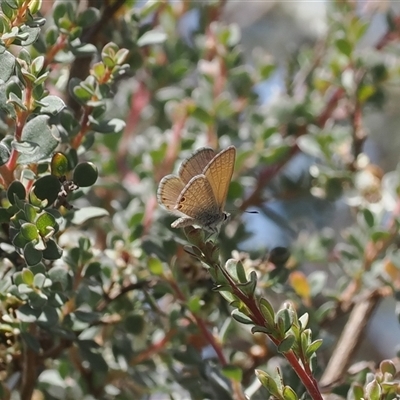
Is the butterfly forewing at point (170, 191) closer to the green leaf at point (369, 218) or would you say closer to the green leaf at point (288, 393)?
the green leaf at point (288, 393)

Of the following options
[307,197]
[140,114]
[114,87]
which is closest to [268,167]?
[307,197]

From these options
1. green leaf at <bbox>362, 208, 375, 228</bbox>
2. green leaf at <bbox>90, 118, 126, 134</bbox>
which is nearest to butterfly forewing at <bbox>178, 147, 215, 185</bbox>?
green leaf at <bbox>90, 118, 126, 134</bbox>

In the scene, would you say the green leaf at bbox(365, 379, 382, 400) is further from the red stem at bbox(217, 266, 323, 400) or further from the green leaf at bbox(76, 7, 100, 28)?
the green leaf at bbox(76, 7, 100, 28)

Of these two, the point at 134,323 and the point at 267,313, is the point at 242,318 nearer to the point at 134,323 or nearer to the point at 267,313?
the point at 267,313

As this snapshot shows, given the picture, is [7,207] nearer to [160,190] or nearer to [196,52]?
[160,190]

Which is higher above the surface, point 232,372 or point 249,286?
point 249,286

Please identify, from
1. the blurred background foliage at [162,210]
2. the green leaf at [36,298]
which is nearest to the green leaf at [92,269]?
the blurred background foliage at [162,210]

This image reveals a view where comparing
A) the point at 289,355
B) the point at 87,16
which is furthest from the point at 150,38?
the point at 289,355
